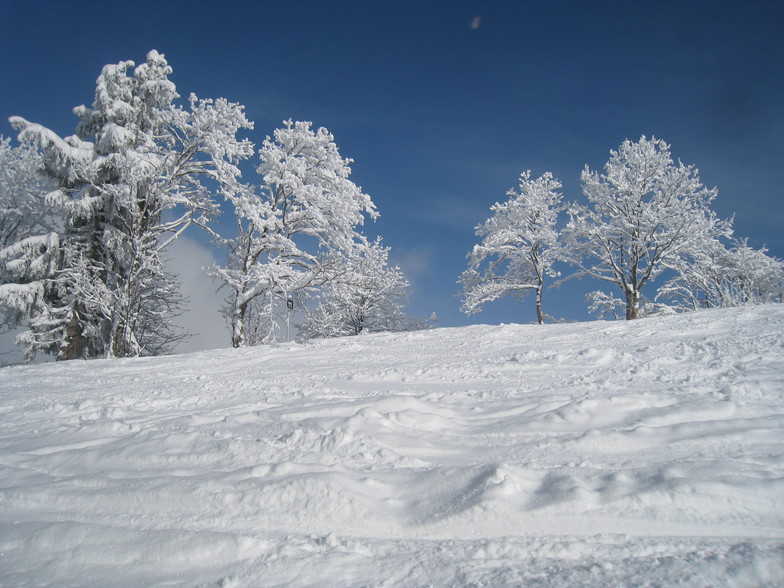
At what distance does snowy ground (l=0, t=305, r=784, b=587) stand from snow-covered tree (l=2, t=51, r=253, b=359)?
8.51 m

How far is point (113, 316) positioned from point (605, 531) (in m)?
15.0

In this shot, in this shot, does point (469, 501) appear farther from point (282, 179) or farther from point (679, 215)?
point (679, 215)

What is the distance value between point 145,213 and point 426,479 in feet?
46.4

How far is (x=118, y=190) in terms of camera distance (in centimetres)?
1327

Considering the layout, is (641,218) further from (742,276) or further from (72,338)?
(72,338)

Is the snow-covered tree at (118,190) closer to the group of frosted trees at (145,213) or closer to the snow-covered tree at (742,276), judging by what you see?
the group of frosted trees at (145,213)

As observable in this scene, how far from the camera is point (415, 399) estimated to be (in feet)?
15.4

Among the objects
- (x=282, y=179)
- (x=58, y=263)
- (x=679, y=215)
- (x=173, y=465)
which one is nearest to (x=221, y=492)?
(x=173, y=465)

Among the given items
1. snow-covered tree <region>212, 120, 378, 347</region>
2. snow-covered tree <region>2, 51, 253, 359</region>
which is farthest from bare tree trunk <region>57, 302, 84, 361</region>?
snow-covered tree <region>212, 120, 378, 347</region>

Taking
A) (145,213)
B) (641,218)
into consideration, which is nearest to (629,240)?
(641,218)

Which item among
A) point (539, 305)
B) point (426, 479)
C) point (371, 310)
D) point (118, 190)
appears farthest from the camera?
point (371, 310)

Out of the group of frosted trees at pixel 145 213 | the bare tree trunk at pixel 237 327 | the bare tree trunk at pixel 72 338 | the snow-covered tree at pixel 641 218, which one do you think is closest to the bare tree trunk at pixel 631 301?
the snow-covered tree at pixel 641 218

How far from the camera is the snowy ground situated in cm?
220

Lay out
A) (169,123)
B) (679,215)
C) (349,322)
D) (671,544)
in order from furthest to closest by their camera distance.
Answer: (349,322) → (679,215) → (169,123) → (671,544)
